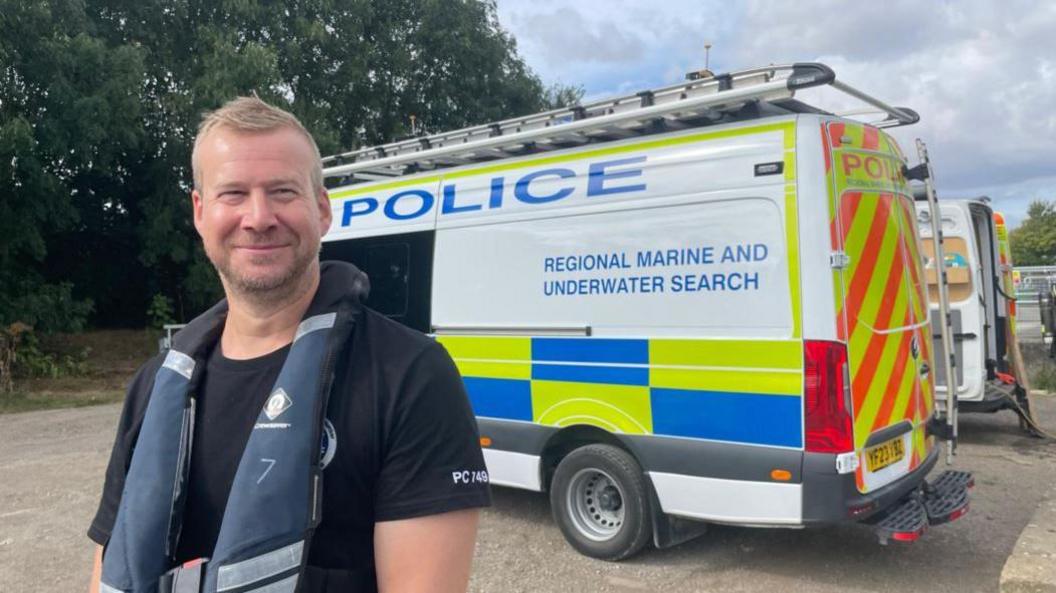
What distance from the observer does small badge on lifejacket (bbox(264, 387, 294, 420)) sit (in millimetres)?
1515

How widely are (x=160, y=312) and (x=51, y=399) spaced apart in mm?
5723

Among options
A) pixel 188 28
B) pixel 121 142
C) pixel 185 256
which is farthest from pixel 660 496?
pixel 188 28

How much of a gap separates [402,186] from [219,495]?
4.39m

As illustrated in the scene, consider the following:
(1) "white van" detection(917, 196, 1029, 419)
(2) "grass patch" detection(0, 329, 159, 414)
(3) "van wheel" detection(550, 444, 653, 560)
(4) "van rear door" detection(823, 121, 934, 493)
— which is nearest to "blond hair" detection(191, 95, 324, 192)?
(4) "van rear door" detection(823, 121, 934, 493)

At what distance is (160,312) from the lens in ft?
60.3

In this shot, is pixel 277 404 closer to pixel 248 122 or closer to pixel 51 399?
pixel 248 122

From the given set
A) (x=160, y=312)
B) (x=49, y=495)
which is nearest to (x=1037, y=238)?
(x=160, y=312)

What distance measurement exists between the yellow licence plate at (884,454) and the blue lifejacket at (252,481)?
321 cm

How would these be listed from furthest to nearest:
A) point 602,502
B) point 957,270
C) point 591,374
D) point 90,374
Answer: point 90,374
point 957,270
point 602,502
point 591,374

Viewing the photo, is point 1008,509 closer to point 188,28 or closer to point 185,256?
point 185,256

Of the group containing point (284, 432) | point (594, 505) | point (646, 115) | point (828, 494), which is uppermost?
point (646, 115)

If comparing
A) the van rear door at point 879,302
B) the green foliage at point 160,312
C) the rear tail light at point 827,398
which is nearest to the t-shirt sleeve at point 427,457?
the rear tail light at point 827,398

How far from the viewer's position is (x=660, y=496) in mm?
4492

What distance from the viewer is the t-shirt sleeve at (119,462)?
1756 millimetres
